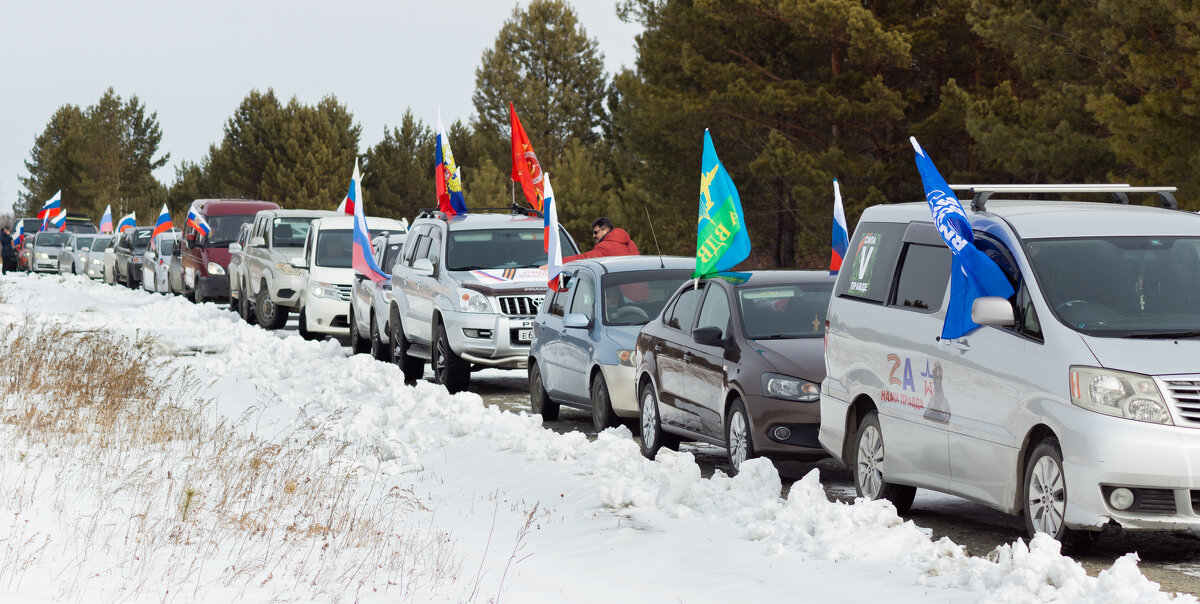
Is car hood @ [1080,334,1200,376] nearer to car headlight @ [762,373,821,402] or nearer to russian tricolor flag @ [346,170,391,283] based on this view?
car headlight @ [762,373,821,402]

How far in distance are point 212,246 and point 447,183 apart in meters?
12.6

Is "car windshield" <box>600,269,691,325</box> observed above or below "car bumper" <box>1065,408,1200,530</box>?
above

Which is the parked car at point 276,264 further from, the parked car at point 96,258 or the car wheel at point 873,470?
the parked car at point 96,258

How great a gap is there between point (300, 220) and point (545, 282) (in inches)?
448

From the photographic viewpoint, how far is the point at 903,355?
853 cm

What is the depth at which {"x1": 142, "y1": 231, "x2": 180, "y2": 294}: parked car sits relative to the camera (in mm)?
39781

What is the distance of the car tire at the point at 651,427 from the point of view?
464 inches

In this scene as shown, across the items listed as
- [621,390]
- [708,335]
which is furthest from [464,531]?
[621,390]

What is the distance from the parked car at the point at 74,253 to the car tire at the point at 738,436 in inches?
2110

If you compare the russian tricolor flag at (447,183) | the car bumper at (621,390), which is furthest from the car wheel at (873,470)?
the russian tricolor flag at (447,183)

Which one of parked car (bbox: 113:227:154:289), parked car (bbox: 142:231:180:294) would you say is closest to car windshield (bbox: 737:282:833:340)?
parked car (bbox: 142:231:180:294)

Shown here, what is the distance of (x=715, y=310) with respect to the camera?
1136 cm

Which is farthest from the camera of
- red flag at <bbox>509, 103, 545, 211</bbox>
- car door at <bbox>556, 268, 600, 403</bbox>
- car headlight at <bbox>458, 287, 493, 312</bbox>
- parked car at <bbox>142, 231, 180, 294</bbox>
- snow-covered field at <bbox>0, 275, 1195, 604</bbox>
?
parked car at <bbox>142, 231, 180, 294</bbox>

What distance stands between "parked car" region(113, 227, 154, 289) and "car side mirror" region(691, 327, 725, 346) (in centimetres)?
3800
